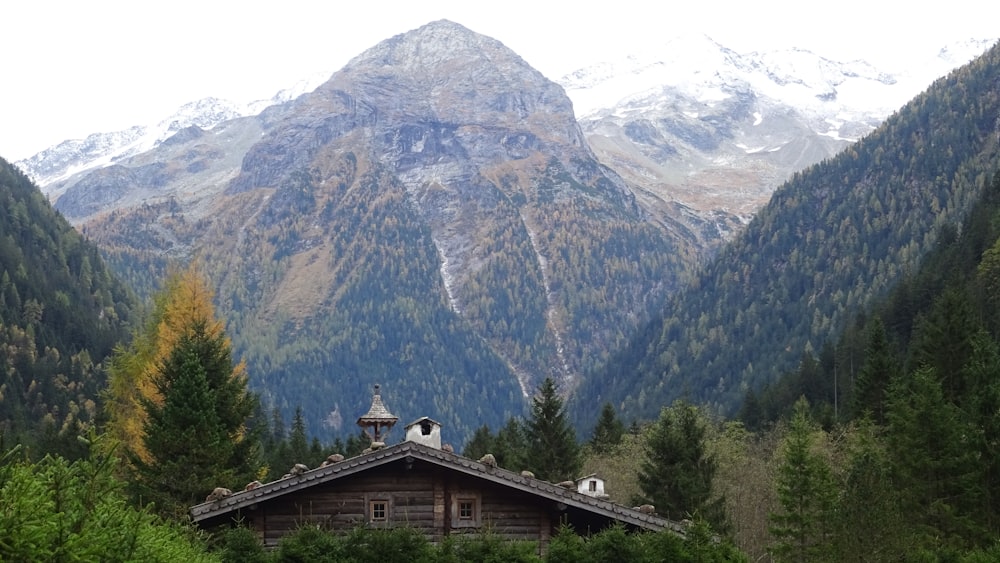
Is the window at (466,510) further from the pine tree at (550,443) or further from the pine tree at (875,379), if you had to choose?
the pine tree at (875,379)

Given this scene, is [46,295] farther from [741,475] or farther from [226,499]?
[226,499]

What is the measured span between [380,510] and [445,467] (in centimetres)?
238

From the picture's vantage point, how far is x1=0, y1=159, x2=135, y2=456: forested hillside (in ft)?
483

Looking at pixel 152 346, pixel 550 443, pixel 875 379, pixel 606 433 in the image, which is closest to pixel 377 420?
pixel 152 346

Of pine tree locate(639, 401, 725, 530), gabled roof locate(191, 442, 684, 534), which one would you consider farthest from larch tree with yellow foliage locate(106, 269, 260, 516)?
pine tree locate(639, 401, 725, 530)

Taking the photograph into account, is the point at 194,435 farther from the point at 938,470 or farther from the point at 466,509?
the point at 938,470

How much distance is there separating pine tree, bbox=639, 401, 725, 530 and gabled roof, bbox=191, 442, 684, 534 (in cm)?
1879

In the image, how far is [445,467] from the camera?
117ft

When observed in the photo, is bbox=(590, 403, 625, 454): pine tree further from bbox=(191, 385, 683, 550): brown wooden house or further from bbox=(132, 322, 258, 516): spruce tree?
bbox=(191, 385, 683, 550): brown wooden house

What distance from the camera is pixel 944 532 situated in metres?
46.0

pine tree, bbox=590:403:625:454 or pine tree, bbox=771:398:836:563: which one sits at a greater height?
pine tree, bbox=771:398:836:563

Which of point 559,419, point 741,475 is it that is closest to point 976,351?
point 741,475

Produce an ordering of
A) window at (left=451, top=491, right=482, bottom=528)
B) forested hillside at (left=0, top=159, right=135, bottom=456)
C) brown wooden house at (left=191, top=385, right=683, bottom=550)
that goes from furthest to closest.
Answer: forested hillside at (left=0, top=159, right=135, bottom=456) < window at (left=451, top=491, right=482, bottom=528) < brown wooden house at (left=191, top=385, right=683, bottom=550)

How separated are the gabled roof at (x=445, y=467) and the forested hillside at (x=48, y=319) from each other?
10006 centimetres
